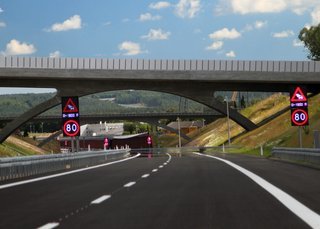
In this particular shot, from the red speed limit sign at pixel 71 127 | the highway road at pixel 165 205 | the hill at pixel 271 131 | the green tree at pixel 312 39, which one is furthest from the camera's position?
the green tree at pixel 312 39

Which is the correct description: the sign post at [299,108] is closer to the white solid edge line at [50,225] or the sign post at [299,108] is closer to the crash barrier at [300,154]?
the crash barrier at [300,154]

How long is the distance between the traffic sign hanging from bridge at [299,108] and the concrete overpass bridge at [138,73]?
149ft

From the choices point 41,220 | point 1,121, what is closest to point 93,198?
point 41,220

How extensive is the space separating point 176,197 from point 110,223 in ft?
11.7

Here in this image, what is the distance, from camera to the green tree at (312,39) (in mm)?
115000

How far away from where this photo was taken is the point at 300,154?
1059 inches

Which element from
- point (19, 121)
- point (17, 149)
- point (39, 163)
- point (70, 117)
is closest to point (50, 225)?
point (39, 163)

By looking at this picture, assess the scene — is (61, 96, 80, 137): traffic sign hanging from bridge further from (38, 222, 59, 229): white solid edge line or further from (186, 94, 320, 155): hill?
(38, 222, 59, 229): white solid edge line

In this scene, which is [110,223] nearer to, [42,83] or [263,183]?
[263,183]

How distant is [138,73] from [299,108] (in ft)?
153

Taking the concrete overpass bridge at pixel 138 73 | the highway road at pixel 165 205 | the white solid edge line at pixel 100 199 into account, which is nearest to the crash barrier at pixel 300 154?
the highway road at pixel 165 205

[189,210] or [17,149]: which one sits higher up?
[189,210]

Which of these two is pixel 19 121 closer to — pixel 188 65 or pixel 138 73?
pixel 138 73

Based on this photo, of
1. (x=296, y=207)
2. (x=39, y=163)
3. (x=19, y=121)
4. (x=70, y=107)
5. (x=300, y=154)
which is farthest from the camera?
(x=19, y=121)
